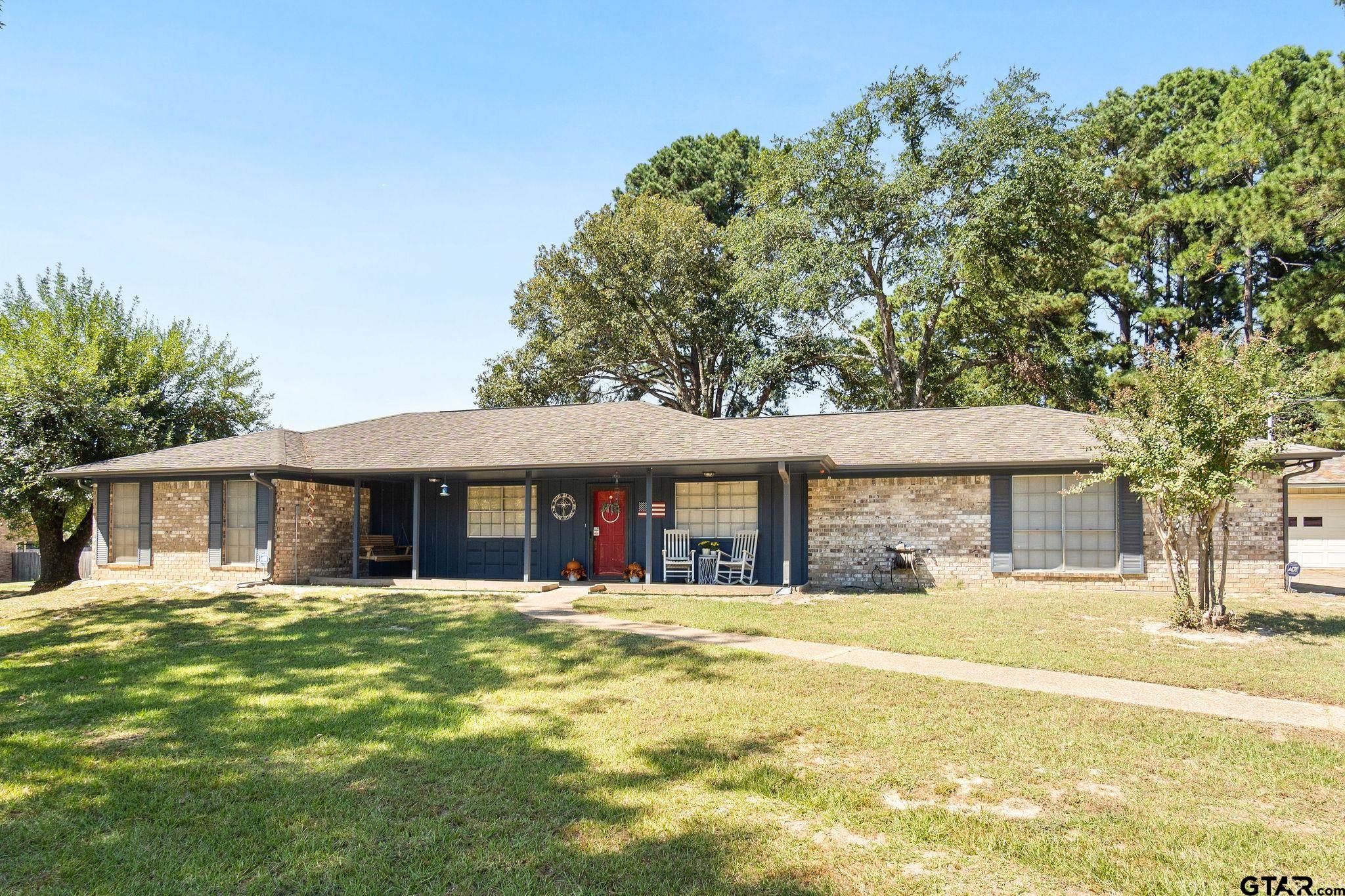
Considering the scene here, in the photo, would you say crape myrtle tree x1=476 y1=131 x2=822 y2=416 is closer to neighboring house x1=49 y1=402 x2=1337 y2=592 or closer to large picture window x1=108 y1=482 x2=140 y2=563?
neighboring house x1=49 y1=402 x2=1337 y2=592

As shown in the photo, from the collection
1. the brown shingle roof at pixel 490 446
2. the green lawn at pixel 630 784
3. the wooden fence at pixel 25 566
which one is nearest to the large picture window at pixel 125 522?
the brown shingle roof at pixel 490 446

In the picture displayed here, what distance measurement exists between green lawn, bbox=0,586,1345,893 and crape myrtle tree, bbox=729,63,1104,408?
61.2 feet

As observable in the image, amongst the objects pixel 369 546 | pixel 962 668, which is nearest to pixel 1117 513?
pixel 962 668

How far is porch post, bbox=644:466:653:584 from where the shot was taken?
13102 millimetres

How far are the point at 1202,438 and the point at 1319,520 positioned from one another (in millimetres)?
15247

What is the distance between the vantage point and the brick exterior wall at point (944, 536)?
41.9 feet

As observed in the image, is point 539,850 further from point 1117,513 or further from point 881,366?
point 881,366

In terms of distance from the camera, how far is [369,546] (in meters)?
15.9

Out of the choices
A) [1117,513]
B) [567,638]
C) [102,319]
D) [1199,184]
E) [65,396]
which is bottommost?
[567,638]

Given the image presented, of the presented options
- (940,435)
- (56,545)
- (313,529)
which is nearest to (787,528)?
(940,435)

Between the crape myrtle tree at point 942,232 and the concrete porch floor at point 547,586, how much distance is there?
12.7 metres

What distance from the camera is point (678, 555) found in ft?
47.6

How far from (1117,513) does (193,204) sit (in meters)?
16.4

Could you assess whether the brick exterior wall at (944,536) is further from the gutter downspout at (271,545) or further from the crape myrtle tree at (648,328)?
the crape myrtle tree at (648,328)
